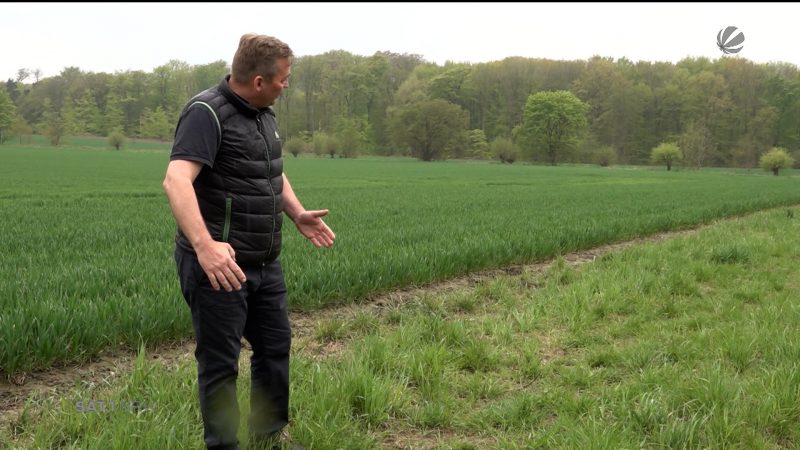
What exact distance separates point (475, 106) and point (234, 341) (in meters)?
98.8

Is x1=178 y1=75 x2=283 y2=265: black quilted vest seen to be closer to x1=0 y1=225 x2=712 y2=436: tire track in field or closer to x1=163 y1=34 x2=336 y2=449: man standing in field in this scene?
x1=163 y1=34 x2=336 y2=449: man standing in field

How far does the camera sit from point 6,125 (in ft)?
251

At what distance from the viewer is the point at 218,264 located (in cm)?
220

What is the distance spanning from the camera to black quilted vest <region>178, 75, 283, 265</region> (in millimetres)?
2410

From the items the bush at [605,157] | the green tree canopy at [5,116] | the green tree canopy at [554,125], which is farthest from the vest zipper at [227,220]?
the green tree canopy at [5,116]

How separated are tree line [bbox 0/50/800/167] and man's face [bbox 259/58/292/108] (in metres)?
69.8

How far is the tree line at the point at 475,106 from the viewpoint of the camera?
264 ft

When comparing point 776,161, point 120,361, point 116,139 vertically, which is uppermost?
point 116,139

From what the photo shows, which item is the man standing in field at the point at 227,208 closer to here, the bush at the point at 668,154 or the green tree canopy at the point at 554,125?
the bush at the point at 668,154

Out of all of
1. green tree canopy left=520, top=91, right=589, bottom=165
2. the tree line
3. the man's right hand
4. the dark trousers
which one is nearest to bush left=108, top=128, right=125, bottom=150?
the tree line

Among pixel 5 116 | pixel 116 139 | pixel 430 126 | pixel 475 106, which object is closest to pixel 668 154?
pixel 430 126

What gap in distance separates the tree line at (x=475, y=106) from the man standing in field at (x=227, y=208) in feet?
229

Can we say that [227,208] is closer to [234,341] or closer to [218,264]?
[218,264]

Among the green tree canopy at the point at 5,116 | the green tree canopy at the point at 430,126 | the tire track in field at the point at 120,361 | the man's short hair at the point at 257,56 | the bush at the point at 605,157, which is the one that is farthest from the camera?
the green tree canopy at the point at 430,126
